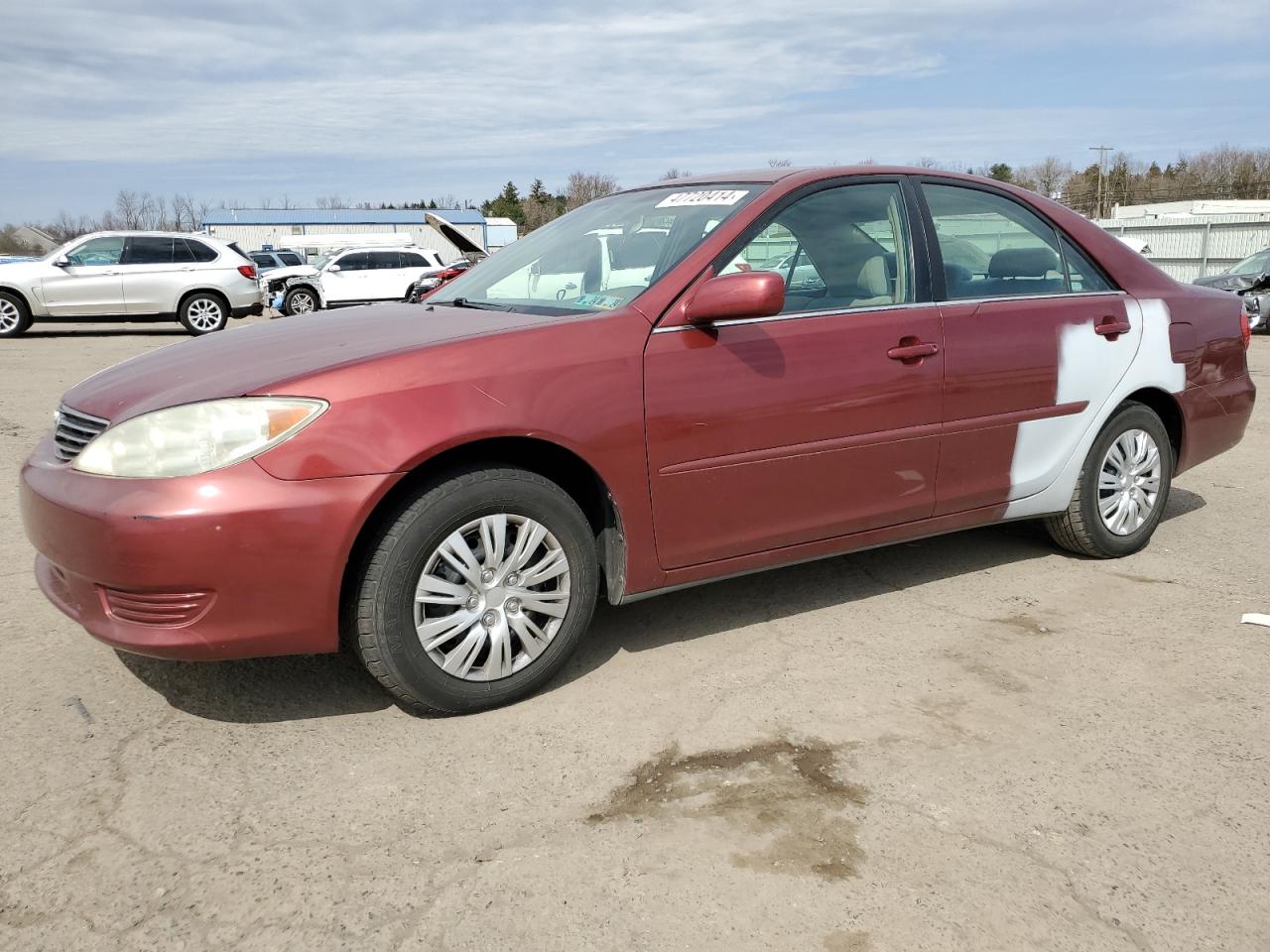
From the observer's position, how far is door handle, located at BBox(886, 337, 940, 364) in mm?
3713

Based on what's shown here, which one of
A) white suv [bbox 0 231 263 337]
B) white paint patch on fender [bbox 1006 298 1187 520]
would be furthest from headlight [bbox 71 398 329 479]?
white suv [bbox 0 231 263 337]

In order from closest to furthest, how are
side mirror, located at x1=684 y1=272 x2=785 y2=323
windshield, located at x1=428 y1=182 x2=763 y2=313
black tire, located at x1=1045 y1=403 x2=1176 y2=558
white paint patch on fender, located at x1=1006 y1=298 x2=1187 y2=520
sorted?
side mirror, located at x1=684 y1=272 x2=785 y2=323, windshield, located at x1=428 y1=182 x2=763 y2=313, white paint patch on fender, located at x1=1006 y1=298 x2=1187 y2=520, black tire, located at x1=1045 y1=403 x2=1176 y2=558

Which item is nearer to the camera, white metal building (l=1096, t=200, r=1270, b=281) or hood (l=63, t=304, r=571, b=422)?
hood (l=63, t=304, r=571, b=422)

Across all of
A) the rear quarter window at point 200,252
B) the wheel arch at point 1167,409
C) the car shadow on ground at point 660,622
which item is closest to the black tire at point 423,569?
the car shadow on ground at point 660,622

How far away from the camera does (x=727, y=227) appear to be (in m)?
3.53

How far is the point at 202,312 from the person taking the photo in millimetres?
17000

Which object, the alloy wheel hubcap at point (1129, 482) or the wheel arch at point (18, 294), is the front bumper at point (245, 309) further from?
the alloy wheel hubcap at point (1129, 482)

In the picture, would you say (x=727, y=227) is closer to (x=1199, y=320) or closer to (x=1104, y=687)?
(x=1104, y=687)

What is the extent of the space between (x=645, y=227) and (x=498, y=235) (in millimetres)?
84015

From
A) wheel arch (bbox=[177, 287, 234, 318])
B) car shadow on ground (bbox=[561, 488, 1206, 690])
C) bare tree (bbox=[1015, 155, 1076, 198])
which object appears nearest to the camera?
car shadow on ground (bbox=[561, 488, 1206, 690])

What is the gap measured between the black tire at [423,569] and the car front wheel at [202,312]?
15.2m

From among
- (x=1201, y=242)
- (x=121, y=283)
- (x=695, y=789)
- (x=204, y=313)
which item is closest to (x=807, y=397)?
(x=695, y=789)

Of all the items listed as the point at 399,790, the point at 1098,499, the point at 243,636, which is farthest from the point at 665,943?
the point at 1098,499

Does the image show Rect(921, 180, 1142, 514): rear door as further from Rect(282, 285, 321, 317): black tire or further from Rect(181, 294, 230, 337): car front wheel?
Rect(282, 285, 321, 317): black tire
